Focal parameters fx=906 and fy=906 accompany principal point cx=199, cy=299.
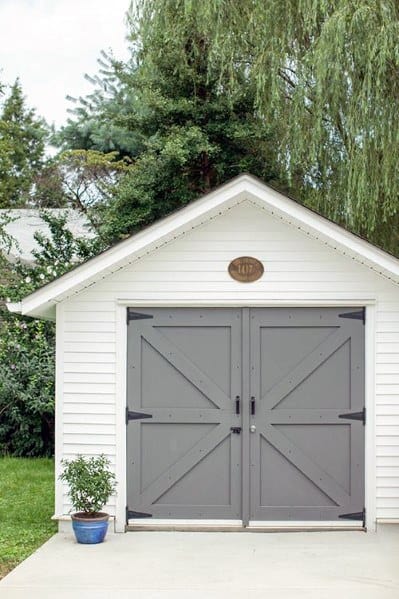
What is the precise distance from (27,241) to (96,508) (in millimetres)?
14798

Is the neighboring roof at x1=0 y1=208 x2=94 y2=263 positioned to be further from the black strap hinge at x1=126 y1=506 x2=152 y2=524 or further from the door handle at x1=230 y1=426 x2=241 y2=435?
the door handle at x1=230 y1=426 x2=241 y2=435

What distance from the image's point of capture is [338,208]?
1285 centimetres

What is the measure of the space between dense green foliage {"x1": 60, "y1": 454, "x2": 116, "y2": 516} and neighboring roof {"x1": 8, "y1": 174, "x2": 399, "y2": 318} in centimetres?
155

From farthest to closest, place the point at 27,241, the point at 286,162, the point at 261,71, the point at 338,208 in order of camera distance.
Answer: the point at 27,241 → the point at 286,162 → the point at 338,208 → the point at 261,71

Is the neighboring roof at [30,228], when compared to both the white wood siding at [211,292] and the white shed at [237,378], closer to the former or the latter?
the white wood siding at [211,292]

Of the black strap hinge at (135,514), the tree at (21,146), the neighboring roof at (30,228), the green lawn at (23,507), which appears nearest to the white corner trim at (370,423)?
the black strap hinge at (135,514)

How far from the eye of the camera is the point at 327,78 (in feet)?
33.9

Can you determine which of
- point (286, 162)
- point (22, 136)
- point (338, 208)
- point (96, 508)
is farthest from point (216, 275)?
point (22, 136)

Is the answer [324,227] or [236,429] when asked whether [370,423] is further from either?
[324,227]

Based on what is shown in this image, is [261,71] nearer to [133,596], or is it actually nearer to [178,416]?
[178,416]

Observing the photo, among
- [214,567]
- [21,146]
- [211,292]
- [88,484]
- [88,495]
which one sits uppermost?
[21,146]

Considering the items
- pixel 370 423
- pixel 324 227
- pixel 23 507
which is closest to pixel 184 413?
pixel 370 423

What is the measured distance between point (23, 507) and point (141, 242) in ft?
12.0

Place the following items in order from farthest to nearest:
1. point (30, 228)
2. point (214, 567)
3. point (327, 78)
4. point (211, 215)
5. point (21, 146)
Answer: point (21, 146)
point (30, 228)
point (327, 78)
point (211, 215)
point (214, 567)
